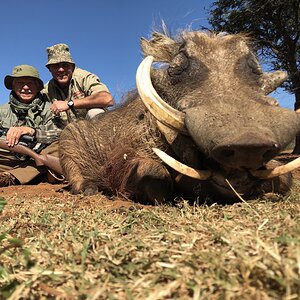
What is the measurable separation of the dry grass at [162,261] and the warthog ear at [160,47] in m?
1.83

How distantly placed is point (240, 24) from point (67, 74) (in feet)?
24.3

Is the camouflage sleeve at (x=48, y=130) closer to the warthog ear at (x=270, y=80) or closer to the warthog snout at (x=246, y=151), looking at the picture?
the warthog ear at (x=270, y=80)

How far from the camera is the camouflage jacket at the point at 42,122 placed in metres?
6.06

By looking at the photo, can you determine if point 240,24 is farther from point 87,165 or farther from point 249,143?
point 249,143

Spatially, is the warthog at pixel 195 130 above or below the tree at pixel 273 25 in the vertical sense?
below

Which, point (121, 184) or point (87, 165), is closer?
point (121, 184)

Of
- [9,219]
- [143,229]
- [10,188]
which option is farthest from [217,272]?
[10,188]

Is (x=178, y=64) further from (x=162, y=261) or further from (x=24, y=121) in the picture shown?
(x=24, y=121)

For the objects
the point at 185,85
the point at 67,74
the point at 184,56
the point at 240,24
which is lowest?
the point at 185,85

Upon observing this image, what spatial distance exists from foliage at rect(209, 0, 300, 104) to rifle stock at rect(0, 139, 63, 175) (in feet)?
26.6

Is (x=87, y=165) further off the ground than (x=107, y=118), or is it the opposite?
(x=107, y=118)

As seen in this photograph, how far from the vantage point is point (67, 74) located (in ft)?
21.4

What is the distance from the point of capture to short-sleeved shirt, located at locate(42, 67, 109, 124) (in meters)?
6.25

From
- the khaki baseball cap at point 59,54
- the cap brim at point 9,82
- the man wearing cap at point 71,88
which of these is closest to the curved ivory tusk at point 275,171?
the man wearing cap at point 71,88
